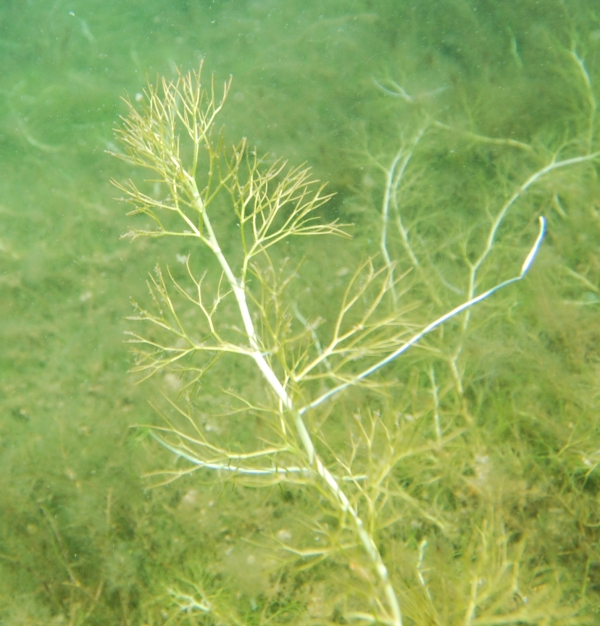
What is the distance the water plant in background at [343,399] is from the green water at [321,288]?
5cm

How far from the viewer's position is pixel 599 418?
3031mm

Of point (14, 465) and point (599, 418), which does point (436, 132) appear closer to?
point (599, 418)

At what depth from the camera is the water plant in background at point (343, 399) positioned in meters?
2.07

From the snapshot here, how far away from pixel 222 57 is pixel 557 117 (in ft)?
10.9

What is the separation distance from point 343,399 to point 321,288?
3.92 feet

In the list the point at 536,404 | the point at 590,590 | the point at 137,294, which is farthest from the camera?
the point at 137,294

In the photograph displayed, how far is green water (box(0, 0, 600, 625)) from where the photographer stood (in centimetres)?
313

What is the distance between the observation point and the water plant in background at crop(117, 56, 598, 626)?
2.07m

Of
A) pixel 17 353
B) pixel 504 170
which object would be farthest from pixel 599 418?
pixel 17 353

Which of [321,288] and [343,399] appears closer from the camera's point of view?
[343,399]

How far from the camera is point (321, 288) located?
4.34 metres

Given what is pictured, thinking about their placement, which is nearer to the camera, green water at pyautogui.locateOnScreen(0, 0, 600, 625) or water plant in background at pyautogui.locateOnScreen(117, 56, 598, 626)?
water plant in background at pyautogui.locateOnScreen(117, 56, 598, 626)

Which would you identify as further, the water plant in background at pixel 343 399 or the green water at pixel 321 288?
the green water at pixel 321 288

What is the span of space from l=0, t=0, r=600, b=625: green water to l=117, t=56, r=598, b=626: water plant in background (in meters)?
0.05
